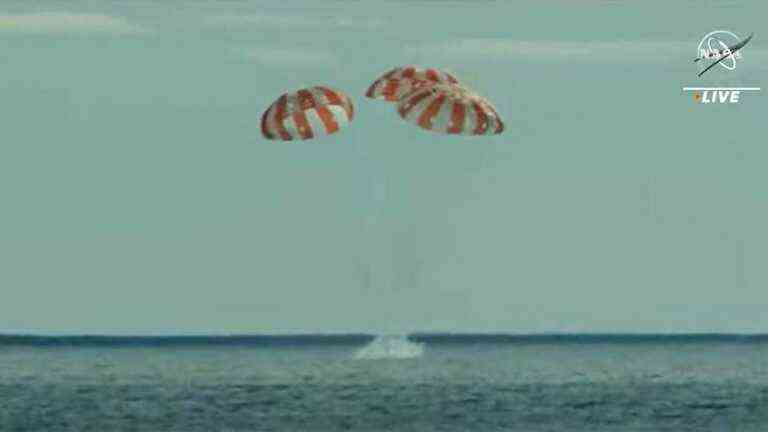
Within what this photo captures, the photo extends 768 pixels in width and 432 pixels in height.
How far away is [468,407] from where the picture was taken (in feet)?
378

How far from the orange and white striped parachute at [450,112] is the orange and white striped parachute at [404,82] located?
217 cm

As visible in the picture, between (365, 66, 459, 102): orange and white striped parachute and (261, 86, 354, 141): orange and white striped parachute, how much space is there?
1.69 metres

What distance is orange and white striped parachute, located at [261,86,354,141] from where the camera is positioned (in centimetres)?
10256

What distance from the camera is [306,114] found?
103m

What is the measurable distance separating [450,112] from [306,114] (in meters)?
5.07

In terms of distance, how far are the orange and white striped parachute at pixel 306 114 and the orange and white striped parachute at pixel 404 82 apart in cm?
169

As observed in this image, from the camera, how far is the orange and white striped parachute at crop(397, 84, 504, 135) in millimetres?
101625

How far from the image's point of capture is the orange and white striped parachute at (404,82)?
10600cm

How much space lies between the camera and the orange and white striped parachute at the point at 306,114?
336 ft

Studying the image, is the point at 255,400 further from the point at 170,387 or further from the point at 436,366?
the point at 436,366

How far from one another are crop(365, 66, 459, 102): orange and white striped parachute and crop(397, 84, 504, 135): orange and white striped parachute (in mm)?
2169

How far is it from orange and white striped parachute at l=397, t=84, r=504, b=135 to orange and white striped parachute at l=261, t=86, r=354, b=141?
2155mm

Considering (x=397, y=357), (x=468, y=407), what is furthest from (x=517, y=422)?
(x=397, y=357)

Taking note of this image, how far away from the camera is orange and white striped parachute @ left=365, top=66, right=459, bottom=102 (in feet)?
348
